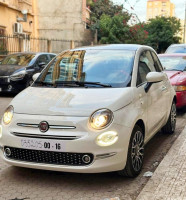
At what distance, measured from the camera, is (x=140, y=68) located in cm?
445

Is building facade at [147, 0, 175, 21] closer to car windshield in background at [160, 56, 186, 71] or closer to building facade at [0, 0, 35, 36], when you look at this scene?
building facade at [0, 0, 35, 36]

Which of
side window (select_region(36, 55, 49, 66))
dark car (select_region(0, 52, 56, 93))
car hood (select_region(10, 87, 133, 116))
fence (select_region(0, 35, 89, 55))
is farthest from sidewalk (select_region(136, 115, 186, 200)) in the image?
fence (select_region(0, 35, 89, 55))

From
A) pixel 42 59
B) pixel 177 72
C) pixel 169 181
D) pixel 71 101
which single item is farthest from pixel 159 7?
pixel 169 181

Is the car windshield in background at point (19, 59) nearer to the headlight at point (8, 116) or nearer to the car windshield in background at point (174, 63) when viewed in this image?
the car windshield in background at point (174, 63)

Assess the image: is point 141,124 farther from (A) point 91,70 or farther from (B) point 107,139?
(A) point 91,70

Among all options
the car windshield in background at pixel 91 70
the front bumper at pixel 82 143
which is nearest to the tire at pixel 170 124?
the car windshield in background at pixel 91 70

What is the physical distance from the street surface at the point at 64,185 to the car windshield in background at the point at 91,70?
116 cm

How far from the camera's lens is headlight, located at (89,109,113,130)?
3.33 metres

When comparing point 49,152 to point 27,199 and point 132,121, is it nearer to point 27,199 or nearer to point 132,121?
point 27,199

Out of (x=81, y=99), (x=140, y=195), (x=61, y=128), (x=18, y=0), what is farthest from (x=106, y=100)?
(x=18, y=0)

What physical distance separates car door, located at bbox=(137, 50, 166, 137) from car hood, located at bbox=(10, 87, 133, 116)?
513 mm

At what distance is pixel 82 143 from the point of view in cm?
326

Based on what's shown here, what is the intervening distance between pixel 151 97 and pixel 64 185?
170cm

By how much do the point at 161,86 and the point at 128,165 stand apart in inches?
69.8
